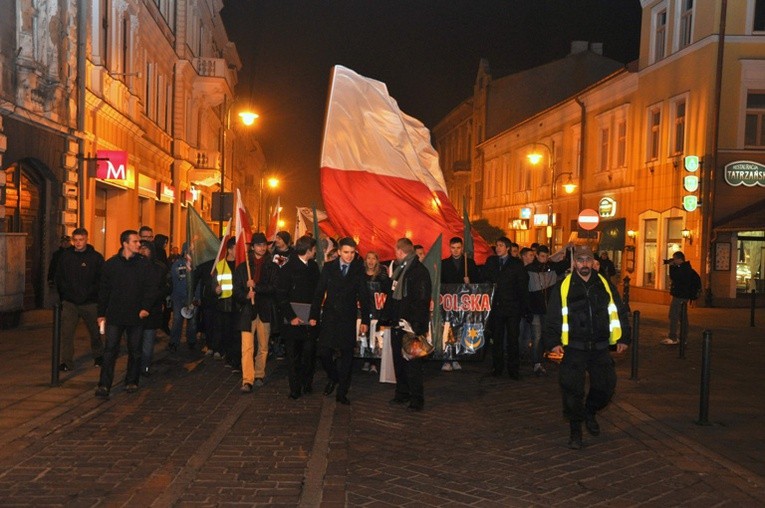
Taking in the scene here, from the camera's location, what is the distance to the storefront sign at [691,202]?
1041 inches

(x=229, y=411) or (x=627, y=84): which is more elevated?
(x=627, y=84)

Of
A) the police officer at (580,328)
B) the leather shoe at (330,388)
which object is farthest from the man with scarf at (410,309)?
the police officer at (580,328)

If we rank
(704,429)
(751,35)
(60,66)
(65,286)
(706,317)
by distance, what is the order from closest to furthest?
(704,429), (65,286), (60,66), (706,317), (751,35)

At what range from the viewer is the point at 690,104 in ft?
90.0

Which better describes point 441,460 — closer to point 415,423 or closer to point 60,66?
point 415,423

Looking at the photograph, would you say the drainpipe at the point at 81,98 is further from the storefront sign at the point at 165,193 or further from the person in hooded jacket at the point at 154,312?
the person in hooded jacket at the point at 154,312

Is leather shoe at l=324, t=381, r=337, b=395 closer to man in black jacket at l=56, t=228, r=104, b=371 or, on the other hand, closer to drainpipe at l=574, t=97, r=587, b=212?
Result: man in black jacket at l=56, t=228, r=104, b=371

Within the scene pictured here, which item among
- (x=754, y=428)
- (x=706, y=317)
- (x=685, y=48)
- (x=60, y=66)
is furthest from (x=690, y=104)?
(x=754, y=428)

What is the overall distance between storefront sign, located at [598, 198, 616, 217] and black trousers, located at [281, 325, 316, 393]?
26214mm

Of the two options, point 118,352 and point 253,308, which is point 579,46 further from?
point 118,352

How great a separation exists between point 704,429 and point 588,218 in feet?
62.8

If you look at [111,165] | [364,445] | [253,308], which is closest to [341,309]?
[253,308]

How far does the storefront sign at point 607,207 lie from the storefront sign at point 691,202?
694 centimetres

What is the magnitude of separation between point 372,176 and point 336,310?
3200 millimetres
